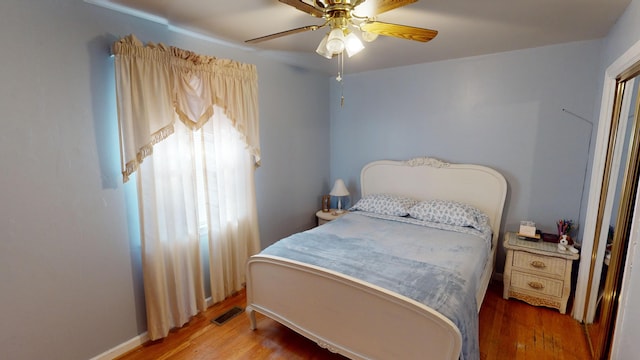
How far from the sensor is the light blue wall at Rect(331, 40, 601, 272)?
2.64 meters

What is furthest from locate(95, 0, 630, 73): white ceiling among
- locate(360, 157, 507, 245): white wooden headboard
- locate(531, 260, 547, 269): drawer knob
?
locate(531, 260, 547, 269): drawer knob

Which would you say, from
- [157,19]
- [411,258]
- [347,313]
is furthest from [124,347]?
[157,19]

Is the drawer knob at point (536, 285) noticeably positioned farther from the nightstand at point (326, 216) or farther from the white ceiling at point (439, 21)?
the white ceiling at point (439, 21)

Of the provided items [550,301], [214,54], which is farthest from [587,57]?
[214,54]

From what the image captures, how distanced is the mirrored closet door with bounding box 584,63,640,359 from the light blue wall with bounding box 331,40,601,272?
59 centimetres

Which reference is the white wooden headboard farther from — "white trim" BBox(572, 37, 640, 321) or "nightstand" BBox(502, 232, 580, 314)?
"white trim" BBox(572, 37, 640, 321)

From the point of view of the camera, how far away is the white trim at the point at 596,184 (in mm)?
2120

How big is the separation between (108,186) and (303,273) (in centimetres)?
143

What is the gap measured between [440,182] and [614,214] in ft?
4.81

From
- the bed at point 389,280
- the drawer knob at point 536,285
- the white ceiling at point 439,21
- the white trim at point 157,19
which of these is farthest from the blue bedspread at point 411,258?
A: the white trim at point 157,19

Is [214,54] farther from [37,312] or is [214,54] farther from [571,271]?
[571,271]

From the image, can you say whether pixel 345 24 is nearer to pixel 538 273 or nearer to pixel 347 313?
pixel 347 313

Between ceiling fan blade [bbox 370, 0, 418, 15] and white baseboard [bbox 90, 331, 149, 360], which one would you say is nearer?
ceiling fan blade [bbox 370, 0, 418, 15]

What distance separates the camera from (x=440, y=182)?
10.7 feet
